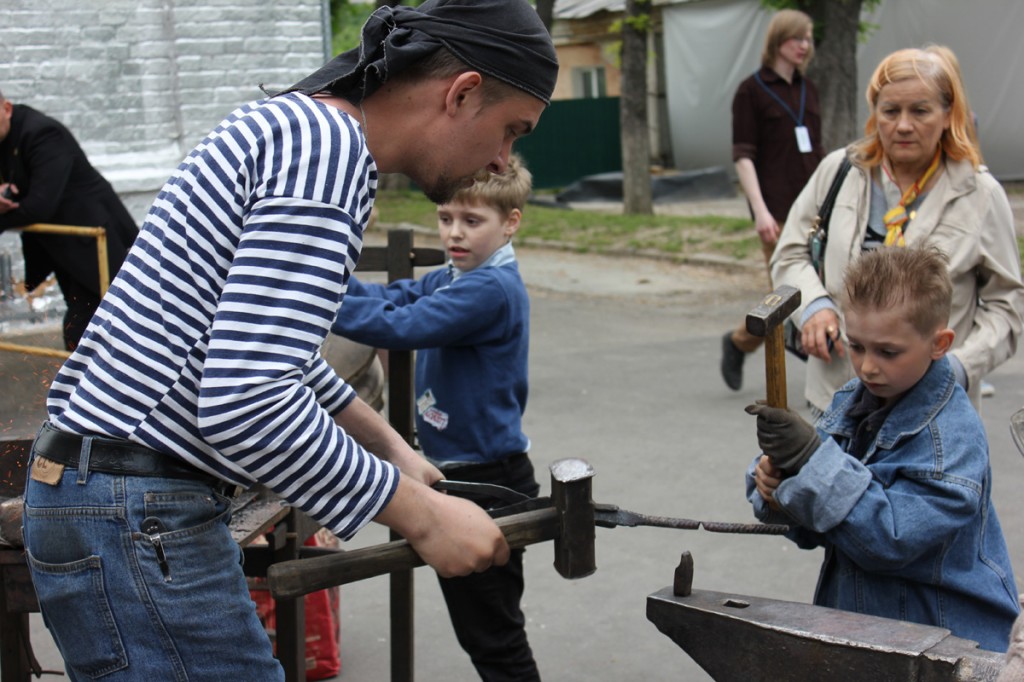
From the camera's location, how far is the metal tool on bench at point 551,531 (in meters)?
1.82

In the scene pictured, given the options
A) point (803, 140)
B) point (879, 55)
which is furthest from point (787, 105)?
point (879, 55)

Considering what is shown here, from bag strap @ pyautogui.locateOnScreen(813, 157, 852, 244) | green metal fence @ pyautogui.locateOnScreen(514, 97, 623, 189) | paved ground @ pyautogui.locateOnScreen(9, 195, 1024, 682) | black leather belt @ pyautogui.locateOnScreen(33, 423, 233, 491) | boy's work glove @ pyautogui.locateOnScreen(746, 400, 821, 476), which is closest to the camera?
black leather belt @ pyautogui.locateOnScreen(33, 423, 233, 491)

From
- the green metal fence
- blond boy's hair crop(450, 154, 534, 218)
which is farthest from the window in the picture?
blond boy's hair crop(450, 154, 534, 218)

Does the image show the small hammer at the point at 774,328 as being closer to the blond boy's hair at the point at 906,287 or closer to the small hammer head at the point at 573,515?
the blond boy's hair at the point at 906,287

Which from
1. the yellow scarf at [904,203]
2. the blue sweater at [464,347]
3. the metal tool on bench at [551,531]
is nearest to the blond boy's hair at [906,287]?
the metal tool on bench at [551,531]

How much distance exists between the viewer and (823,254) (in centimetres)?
350

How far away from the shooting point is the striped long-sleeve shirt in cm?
163

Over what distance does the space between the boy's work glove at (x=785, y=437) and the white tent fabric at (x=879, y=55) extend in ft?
43.2

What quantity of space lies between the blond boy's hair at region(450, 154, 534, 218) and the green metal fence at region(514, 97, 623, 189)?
56.6 feet

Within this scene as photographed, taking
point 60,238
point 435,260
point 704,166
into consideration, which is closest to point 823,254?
point 435,260

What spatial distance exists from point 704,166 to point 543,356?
43.9ft

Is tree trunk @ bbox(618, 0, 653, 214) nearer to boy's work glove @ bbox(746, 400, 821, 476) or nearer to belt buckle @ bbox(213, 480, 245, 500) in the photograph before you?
boy's work glove @ bbox(746, 400, 821, 476)

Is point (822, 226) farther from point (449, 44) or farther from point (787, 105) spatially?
point (787, 105)

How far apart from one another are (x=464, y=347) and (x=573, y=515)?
47.7 inches
